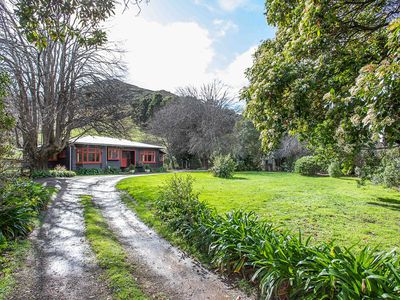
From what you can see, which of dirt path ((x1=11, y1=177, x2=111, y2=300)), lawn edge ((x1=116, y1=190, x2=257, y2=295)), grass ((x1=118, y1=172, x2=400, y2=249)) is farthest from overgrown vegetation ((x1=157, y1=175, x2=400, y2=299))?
dirt path ((x1=11, y1=177, x2=111, y2=300))

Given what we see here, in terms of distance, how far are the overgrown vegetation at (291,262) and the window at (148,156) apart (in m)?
26.2

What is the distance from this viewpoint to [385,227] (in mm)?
6633

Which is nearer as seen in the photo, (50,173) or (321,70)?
(321,70)

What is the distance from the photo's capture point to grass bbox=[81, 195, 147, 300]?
12.3 ft

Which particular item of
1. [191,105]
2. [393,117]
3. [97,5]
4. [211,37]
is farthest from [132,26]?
[191,105]

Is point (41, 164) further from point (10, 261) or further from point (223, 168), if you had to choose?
point (10, 261)

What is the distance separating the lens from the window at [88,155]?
24141mm

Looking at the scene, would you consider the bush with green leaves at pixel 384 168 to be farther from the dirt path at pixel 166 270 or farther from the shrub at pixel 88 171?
the shrub at pixel 88 171

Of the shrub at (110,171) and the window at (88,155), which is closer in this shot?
the window at (88,155)

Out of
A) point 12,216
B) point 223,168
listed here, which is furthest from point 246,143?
point 12,216

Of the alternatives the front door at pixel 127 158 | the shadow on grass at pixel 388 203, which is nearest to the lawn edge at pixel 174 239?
the shadow on grass at pixel 388 203

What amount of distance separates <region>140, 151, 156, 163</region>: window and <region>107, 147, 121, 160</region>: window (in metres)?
3.16

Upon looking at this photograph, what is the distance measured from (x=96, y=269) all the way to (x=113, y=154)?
2451 cm

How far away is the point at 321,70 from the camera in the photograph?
4336 millimetres
